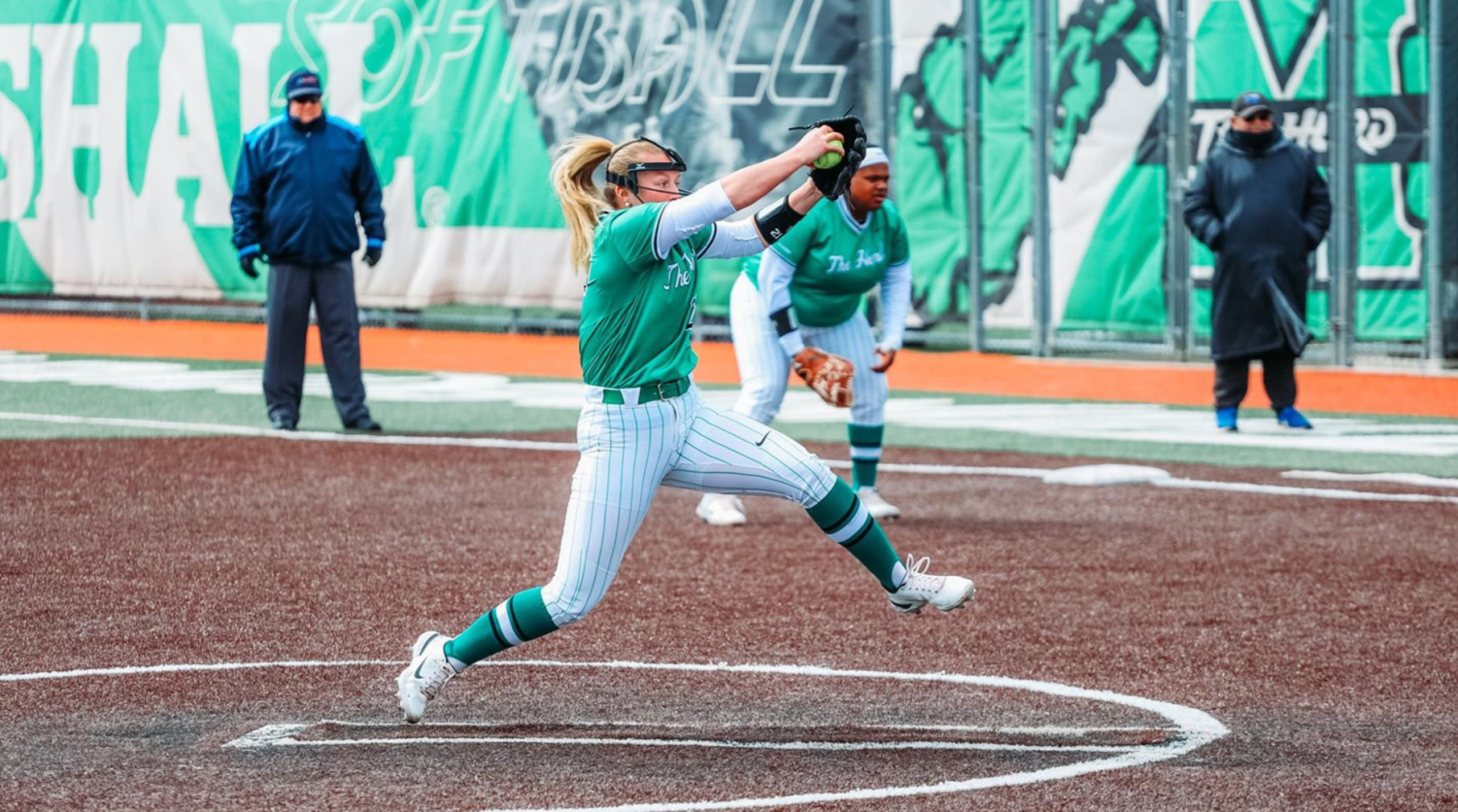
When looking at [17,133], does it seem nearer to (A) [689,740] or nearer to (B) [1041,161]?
(B) [1041,161]

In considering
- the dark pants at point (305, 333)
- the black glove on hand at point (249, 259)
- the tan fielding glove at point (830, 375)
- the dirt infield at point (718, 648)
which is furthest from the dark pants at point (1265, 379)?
the tan fielding glove at point (830, 375)

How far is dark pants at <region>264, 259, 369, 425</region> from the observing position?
14805 millimetres

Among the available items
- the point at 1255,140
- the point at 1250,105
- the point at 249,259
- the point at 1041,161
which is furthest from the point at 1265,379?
the point at 249,259

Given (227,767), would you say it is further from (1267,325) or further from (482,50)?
(482,50)

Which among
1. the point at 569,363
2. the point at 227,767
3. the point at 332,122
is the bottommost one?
the point at 569,363

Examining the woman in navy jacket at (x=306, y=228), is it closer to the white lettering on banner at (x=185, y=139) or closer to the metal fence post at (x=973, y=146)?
the metal fence post at (x=973, y=146)

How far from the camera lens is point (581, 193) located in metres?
6.68

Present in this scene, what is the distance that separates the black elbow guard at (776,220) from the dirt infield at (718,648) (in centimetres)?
143

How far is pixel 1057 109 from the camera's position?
17422 millimetres

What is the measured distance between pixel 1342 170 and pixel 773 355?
663 cm

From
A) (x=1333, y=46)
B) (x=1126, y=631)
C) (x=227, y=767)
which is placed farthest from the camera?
(x=1333, y=46)

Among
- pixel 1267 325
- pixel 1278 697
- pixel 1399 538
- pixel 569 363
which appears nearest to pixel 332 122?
pixel 569 363

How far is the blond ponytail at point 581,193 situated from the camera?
21.9ft

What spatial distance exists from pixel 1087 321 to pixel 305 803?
41.4 feet
